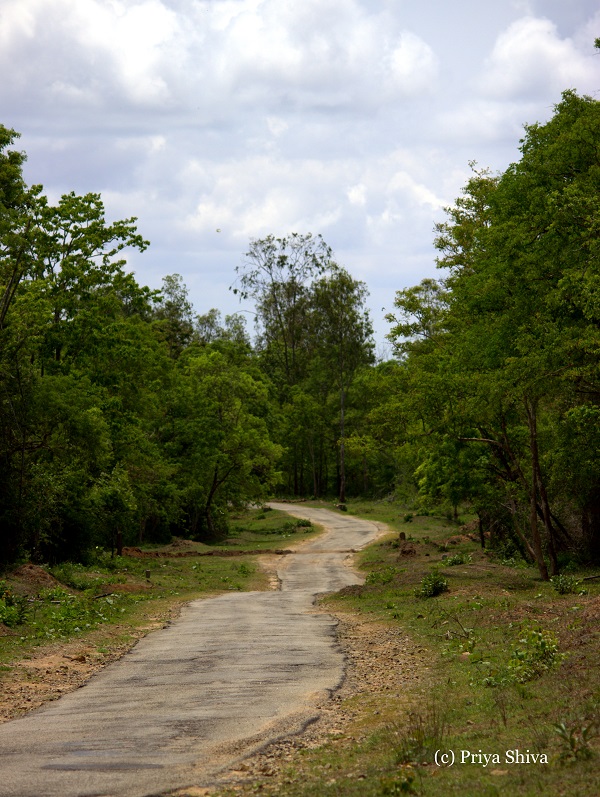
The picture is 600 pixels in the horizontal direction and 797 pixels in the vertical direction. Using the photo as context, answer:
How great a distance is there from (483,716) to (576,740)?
7.39 ft

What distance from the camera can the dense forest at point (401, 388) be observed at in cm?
2145

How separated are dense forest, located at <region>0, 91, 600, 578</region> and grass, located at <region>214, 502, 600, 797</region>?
6.01m

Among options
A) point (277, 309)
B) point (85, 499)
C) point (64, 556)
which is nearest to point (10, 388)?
point (85, 499)

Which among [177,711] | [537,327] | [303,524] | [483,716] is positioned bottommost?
[303,524]

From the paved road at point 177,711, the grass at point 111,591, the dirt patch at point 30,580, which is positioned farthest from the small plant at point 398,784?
the dirt patch at point 30,580

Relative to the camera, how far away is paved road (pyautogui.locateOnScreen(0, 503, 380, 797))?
7645 millimetres

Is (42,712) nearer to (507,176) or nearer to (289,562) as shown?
(507,176)

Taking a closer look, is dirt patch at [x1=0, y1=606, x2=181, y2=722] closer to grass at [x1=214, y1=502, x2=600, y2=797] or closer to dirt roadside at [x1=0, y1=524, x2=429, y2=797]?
dirt roadside at [x1=0, y1=524, x2=429, y2=797]

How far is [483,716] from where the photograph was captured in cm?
912

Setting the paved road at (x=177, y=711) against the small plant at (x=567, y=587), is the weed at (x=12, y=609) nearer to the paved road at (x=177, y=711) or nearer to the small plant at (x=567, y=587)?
the paved road at (x=177, y=711)

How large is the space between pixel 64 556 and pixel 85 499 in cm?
342

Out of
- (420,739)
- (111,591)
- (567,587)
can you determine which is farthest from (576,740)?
(111,591)

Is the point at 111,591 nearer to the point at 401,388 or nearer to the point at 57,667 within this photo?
the point at 57,667

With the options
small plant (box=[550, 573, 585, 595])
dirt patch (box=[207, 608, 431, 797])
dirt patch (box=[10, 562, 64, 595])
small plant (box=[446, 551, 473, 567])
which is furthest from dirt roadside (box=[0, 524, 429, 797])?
small plant (box=[446, 551, 473, 567])
